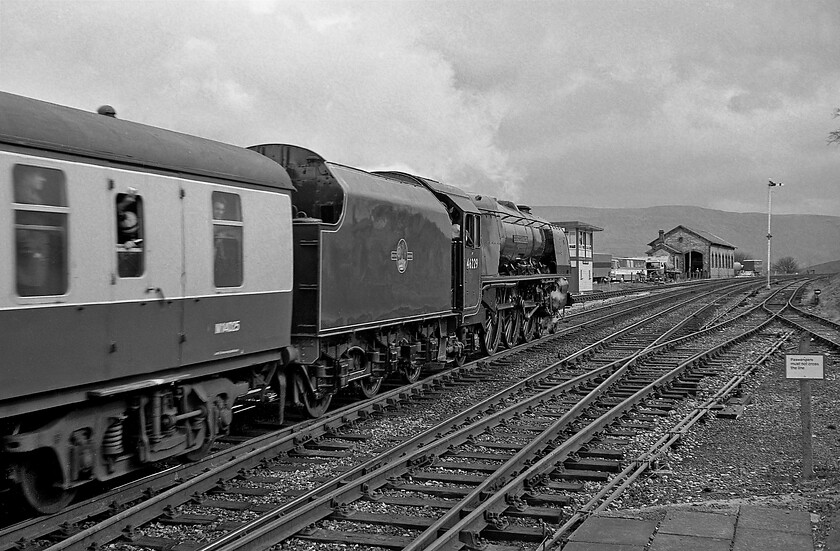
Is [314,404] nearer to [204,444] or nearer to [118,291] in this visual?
[204,444]

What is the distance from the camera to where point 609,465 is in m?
8.16

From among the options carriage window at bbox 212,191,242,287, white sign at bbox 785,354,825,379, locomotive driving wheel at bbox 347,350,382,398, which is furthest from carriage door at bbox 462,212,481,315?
white sign at bbox 785,354,825,379

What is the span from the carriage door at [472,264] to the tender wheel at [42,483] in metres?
9.12

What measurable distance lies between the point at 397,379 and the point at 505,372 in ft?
7.64

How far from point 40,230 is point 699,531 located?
5.54 meters

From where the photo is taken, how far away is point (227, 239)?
25.7 ft

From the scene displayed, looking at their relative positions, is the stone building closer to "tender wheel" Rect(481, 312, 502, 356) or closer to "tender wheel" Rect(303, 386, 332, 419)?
"tender wheel" Rect(481, 312, 502, 356)

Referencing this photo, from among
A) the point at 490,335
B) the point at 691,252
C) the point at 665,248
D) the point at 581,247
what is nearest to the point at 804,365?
the point at 490,335

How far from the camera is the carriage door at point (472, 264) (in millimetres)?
14609

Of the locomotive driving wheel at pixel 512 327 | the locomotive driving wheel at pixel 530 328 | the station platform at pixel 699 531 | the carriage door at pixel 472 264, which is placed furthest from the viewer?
the locomotive driving wheel at pixel 530 328

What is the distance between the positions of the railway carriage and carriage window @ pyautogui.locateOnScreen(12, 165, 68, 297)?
0.03 ft

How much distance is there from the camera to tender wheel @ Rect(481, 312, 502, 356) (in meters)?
16.8

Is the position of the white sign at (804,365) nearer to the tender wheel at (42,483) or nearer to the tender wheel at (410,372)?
the tender wheel at (410,372)

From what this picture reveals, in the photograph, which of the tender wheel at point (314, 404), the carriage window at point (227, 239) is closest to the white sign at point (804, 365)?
the tender wheel at point (314, 404)
